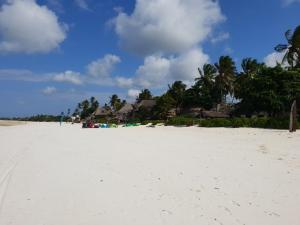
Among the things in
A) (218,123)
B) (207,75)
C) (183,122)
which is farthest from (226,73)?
(218,123)

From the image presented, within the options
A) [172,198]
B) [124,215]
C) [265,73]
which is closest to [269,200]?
[172,198]

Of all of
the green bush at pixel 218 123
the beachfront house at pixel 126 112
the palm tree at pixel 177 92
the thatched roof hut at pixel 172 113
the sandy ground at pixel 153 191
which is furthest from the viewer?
the beachfront house at pixel 126 112

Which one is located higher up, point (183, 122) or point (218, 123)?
point (183, 122)

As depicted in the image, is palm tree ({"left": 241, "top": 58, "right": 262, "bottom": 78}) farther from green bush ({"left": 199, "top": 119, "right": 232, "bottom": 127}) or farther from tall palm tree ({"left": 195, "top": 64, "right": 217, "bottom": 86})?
green bush ({"left": 199, "top": 119, "right": 232, "bottom": 127})

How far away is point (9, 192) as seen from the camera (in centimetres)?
752

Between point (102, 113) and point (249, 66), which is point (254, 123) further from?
point (102, 113)

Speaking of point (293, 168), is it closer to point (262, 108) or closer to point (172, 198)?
point (172, 198)

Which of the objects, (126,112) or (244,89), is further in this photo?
(126,112)

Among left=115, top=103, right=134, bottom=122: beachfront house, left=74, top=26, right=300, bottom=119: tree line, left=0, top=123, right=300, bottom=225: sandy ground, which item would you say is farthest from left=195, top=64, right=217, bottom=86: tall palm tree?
left=0, top=123, right=300, bottom=225: sandy ground

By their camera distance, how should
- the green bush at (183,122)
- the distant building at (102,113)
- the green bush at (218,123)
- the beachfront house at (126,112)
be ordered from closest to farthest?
the green bush at (218,123), the green bush at (183,122), the beachfront house at (126,112), the distant building at (102,113)

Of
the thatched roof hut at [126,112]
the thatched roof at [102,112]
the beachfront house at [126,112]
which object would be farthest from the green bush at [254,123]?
the thatched roof at [102,112]

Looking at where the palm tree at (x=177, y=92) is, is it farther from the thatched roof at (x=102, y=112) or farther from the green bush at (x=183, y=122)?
the thatched roof at (x=102, y=112)

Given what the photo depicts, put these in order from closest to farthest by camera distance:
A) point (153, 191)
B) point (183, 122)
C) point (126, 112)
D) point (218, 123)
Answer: point (153, 191) → point (218, 123) → point (183, 122) → point (126, 112)

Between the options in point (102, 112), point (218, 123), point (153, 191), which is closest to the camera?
point (153, 191)
